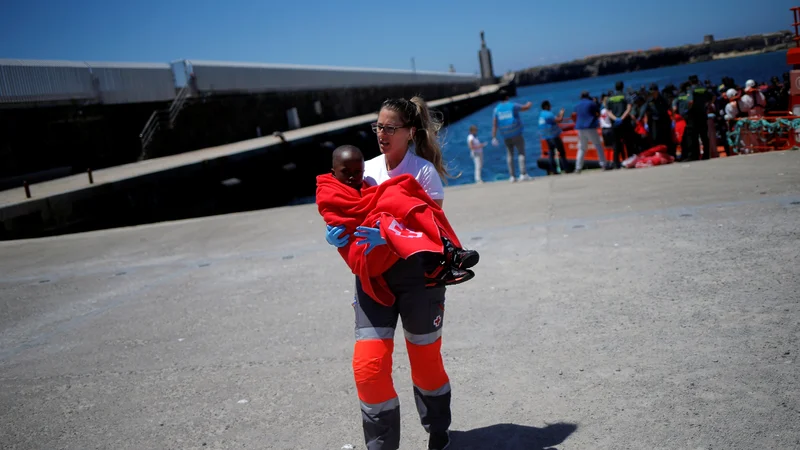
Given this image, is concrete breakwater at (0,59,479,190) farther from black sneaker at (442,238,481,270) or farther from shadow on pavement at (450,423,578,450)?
black sneaker at (442,238,481,270)

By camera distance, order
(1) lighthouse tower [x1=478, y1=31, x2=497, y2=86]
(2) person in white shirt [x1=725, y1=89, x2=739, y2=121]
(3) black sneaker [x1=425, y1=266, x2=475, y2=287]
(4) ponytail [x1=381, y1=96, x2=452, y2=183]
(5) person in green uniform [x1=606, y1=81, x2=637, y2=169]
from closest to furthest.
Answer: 1. (3) black sneaker [x1=425, y1=266, x2=475, y2=287]
2. (4) ponytail [x1=381, y1=96, x2=452, y2=183]
3. (5) person in green uniform [x1=606, y1=81, x2=637, y2=169]
4. (2) person in white shirt [x1=725, y1=89, x2=739, y2=121]
5. (1) lighthouse tower [x1=478, y1=31, x2=497, y2=86]

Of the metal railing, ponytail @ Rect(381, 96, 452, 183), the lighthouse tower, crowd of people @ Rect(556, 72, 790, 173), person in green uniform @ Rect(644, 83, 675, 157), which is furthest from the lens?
the lighthouse tower

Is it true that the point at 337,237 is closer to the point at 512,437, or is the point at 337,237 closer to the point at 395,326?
the point at 395,326

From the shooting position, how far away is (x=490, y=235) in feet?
25.8

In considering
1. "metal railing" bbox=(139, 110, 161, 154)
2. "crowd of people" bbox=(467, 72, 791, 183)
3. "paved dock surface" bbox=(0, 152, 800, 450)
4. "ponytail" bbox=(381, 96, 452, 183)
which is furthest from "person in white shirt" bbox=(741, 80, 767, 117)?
"metal railing" bbox=(139, 110, 161, 154)

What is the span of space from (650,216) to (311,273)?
3.68 m

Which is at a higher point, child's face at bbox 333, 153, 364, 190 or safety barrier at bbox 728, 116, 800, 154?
child's face at bbox 333, 153, 364, 190

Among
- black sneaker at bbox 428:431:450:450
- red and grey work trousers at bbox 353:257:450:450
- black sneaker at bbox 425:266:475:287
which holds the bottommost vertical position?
black sneaker at bbox 428:431:450:450

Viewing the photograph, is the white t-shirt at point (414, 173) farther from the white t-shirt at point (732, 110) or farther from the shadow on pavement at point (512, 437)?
the white t-shirt at point (732, 110)

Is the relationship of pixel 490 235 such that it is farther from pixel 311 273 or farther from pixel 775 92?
pixel 775 92

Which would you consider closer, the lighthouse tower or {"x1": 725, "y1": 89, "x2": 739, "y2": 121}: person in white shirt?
{"x1": 725, "y1": 89, "x2": 739, "y2": 121}: person in white shirt

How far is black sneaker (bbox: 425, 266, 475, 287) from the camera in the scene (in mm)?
3139

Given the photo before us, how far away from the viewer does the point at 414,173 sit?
3.39 metres

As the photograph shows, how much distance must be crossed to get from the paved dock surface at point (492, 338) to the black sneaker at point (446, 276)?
2.79 feet
